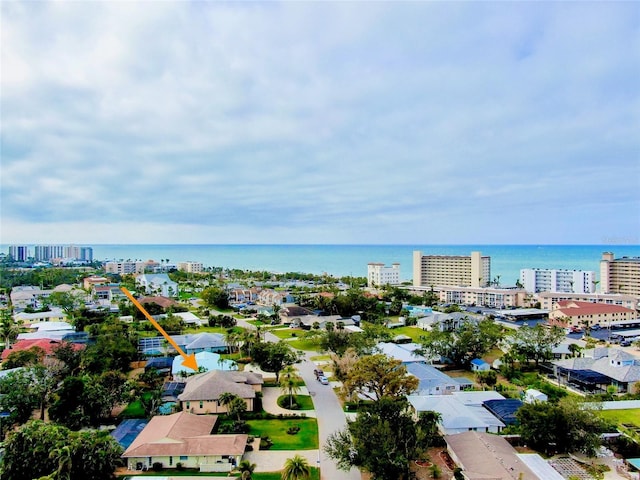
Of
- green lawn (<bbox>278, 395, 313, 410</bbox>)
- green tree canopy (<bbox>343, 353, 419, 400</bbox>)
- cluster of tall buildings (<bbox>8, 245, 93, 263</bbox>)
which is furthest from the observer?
cluster of tall buildings (<bbox>8, 245, 93, 263</bbox>)

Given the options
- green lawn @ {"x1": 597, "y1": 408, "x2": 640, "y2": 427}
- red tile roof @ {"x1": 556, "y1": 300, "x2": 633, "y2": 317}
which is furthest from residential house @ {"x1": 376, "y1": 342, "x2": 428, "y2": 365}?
red tile roof @ {"x1": 556, "y1": 300, "x2": 633, "y2": 317}

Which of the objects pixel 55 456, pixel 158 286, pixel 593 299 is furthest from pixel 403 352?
pixel 158 286

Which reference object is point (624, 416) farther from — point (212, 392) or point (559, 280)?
point (559, 280)

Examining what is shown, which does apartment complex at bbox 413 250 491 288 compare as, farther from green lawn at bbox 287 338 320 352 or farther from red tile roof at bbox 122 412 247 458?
red tile roof at bbox 122 412 247 458

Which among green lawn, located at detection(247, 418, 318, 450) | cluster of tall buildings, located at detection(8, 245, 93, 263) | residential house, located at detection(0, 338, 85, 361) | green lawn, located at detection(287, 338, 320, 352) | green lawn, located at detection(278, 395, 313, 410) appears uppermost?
cluster of tall buildings, located at detection(8, 245, 93, 263)

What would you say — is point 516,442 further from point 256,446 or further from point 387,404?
point 256,446

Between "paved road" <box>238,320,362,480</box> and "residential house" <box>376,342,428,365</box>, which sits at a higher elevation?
"residential house" <box>376,342,428,365</box>

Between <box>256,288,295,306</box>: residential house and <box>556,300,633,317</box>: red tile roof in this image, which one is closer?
<box>556,300,633,317</box>: red tile roof
